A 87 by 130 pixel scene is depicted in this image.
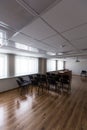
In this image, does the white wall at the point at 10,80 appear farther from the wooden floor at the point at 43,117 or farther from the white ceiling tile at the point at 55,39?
the white ceiling tile at the point at 55,39

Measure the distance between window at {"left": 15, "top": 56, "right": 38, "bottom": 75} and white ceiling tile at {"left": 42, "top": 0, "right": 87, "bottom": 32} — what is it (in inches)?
176

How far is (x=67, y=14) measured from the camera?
1.14m

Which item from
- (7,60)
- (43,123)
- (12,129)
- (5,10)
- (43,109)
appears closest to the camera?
(5,10)

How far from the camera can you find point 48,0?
0.88 m

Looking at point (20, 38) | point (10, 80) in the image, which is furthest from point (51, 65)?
point (20, 38)

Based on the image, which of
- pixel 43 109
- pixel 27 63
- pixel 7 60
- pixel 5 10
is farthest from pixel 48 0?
pixel 27 63

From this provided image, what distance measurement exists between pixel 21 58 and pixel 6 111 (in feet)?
11.7

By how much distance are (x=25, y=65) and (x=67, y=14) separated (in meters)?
5.33

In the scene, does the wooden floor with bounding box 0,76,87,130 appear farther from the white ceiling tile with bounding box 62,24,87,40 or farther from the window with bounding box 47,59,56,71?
the window with bounding box 47,59,56,71

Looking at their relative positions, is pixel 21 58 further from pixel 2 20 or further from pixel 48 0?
pixel 48 0

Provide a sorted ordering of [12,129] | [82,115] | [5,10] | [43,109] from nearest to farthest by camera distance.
Answer: [5,10] → [12,129] → [82,115] → [43,109]

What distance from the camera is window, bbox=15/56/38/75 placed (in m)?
5.50

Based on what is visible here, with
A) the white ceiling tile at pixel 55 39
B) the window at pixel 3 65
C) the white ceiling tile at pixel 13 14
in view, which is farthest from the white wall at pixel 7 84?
the white ceiling tile at pixel 13 14

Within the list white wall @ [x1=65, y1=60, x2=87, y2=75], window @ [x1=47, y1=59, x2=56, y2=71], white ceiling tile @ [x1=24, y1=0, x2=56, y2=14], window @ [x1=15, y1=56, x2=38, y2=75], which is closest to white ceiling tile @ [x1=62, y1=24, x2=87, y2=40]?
white ceiling tile @ [x1=24, y1=0, x2=56, y2=14]
